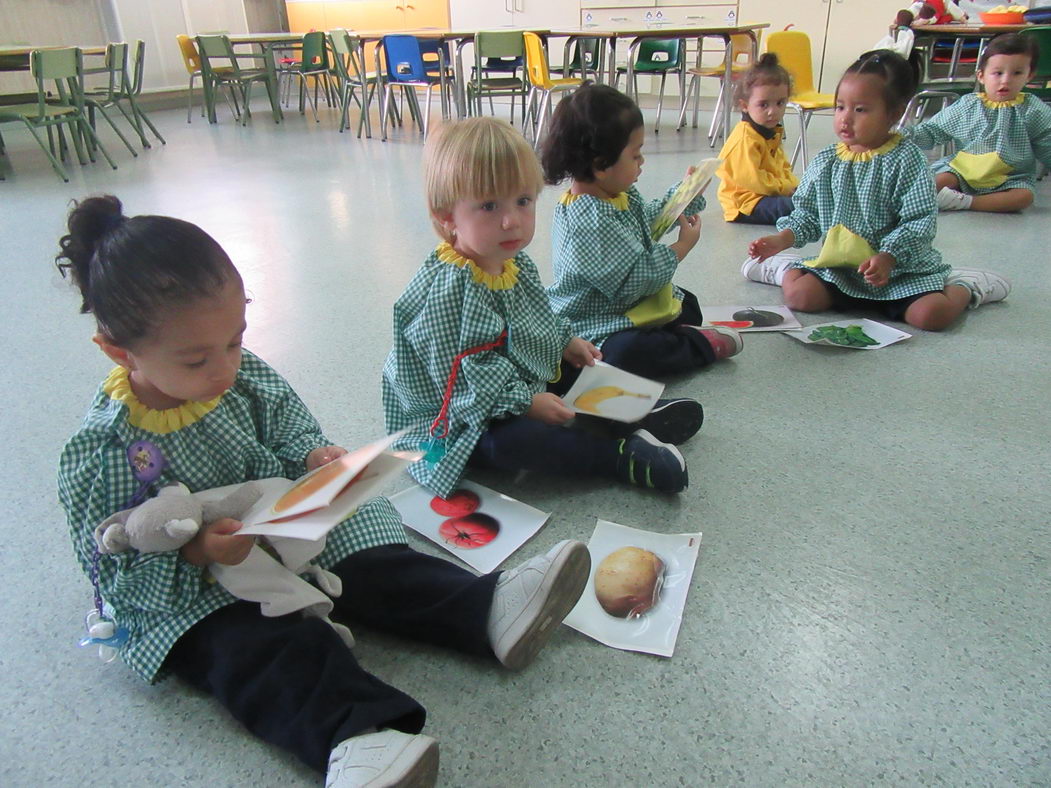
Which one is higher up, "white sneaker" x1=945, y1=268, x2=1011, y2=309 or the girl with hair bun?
the girl with hair bun

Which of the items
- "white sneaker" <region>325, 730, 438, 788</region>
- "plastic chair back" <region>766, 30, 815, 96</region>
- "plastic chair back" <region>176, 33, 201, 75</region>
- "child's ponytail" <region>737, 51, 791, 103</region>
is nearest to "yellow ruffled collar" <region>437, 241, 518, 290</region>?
"white sneaker" <region>325, 730, 438, 788</region>

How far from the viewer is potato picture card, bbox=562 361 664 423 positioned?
136 cm

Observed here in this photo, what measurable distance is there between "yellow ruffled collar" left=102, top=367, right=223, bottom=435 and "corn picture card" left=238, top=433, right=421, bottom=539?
0.15 m

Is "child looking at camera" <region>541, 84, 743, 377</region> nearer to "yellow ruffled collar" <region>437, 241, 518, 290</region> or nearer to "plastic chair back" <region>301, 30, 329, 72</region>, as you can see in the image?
"yellow ruffled collar" <region>437, 241, 518, 290</region>

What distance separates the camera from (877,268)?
1947 millimetres

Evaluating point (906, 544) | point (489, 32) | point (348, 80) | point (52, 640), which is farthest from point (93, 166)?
point (906, 544)

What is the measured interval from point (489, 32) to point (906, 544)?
4.78 metres

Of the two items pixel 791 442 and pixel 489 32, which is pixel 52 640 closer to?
pixel 791 442

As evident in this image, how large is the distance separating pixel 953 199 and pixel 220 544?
10.8ft

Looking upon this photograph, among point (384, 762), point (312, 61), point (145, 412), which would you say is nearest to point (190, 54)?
point (312, 61)

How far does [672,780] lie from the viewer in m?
0.84

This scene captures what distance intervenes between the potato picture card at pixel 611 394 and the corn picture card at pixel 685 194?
0.46 m

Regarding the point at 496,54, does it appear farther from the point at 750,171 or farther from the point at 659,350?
the point at 659,350

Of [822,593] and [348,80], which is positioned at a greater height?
[348,80]
